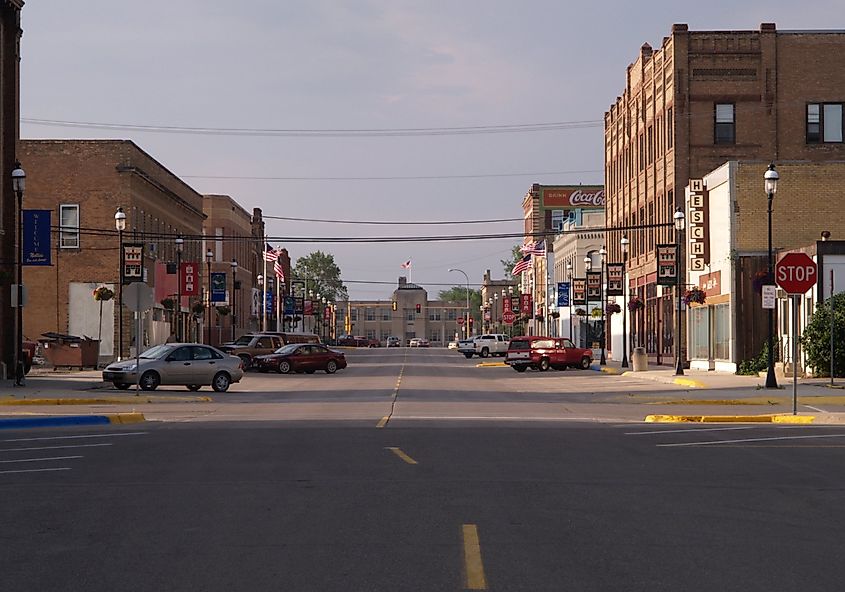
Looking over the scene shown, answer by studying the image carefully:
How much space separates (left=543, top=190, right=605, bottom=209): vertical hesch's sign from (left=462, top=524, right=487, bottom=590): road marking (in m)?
121

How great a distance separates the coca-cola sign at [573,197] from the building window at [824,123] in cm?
6864

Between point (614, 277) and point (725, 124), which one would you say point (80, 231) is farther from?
point (725, 124)

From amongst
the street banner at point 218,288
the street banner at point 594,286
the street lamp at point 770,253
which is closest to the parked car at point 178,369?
the street lamp at point 770,253

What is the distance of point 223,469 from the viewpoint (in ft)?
48.1

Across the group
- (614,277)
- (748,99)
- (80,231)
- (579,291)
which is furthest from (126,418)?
(579,291)

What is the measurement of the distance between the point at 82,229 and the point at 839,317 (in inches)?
1601

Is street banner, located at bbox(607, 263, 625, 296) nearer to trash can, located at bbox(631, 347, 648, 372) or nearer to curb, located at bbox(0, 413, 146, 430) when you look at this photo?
trash can, located at bbox(631, 347, 648, 372)

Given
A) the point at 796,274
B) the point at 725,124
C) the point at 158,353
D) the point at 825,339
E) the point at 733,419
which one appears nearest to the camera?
the point at 733,419

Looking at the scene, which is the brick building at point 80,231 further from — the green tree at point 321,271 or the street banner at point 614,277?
the green tree at point 321,271

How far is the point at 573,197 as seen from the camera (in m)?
130

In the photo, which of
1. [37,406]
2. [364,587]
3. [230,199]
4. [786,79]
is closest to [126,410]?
[37,406]

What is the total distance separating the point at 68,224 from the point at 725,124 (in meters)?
34.9

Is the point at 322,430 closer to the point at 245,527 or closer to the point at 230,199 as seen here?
the point at 245,527

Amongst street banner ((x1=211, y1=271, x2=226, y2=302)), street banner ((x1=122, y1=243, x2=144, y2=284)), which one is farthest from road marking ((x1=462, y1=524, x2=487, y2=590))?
street banner ((x1=211, y1=271, x2=226, y2=302))
